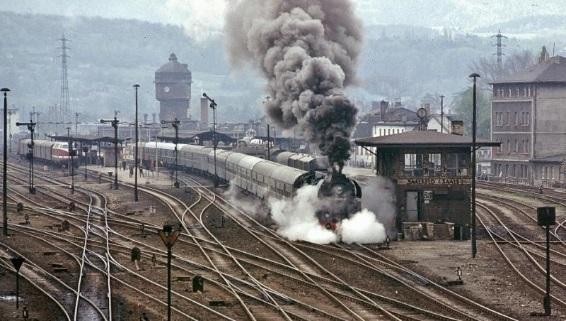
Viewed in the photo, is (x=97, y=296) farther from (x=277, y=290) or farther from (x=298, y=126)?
(x=298, y=126)

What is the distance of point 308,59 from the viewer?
46.6m

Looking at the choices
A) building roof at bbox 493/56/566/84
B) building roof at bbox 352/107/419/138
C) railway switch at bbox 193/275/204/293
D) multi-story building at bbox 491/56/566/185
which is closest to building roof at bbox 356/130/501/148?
railway switch at bbox 193/275/204/293

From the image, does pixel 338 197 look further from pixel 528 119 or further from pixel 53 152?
pixel 53 152

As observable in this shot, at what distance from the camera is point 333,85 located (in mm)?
45500

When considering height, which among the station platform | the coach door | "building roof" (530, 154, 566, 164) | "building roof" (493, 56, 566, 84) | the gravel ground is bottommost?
the gravel ground

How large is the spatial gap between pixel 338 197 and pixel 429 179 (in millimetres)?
6234

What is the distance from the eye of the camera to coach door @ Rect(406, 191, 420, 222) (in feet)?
155

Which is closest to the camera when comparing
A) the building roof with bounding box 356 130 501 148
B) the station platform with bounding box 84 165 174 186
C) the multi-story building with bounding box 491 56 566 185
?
the building roof with bounding box 356 130 501 148

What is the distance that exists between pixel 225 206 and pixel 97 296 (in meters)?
31.8

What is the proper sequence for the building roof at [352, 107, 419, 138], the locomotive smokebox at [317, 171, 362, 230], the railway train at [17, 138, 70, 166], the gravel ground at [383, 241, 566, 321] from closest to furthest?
the gravel ground at [383, 241, 566, 321]
the locomotive smokebox at [317, 171, 362, 230]
the railway train at [17, 138, 70, 166]
the building roof at [352, 107, 419, 138]

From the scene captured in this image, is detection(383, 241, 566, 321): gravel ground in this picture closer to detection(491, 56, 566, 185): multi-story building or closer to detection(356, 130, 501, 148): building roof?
detection(356, 130, 501, 148): building roof

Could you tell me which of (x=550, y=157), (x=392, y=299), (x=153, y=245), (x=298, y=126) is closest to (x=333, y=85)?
(x=298, y=126)

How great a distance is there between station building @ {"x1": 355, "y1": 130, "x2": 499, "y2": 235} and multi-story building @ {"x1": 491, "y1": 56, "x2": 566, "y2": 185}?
46.5 metres

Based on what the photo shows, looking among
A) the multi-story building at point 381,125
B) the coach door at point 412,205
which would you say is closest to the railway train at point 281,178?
the coach door at point 412,205
